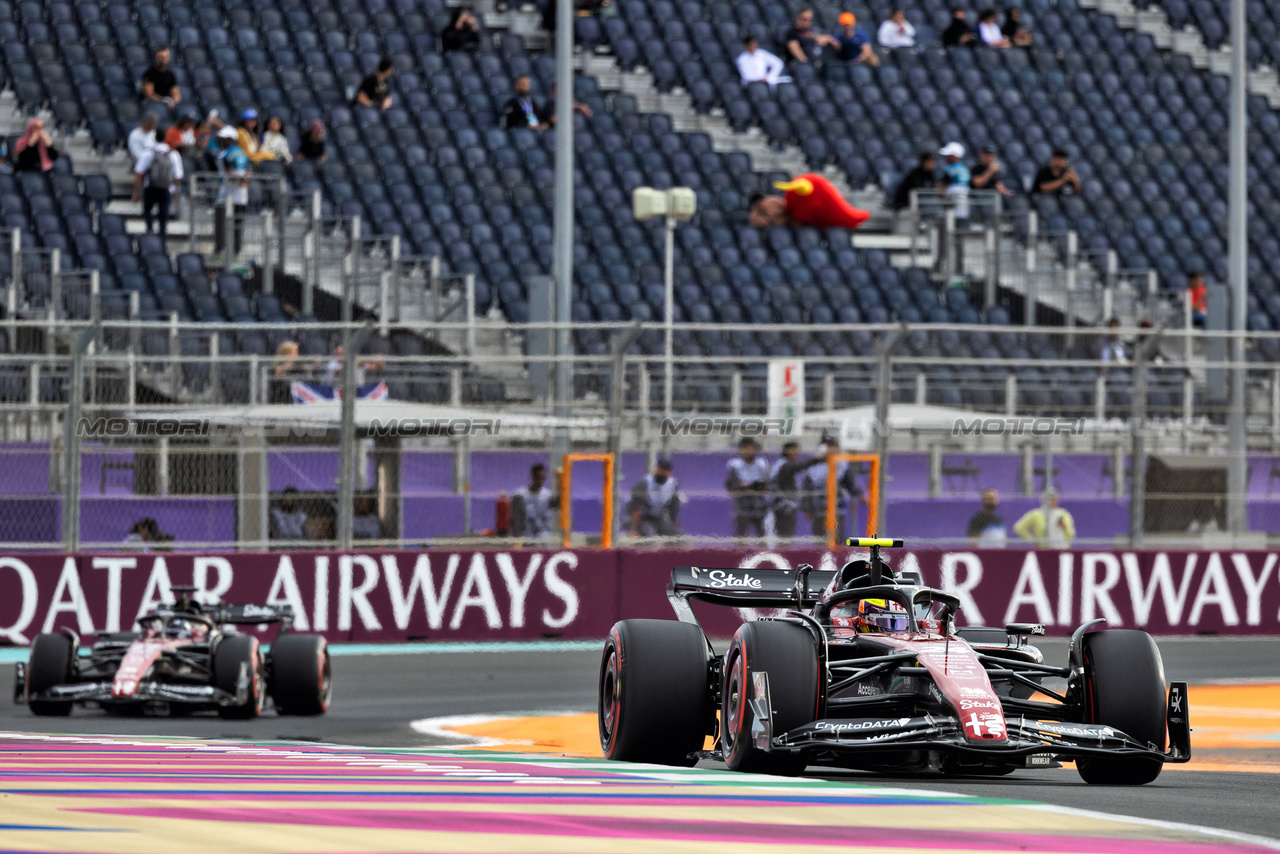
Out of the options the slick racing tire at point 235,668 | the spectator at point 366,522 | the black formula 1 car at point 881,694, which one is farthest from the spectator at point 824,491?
the black formula 1 car at point 881,694

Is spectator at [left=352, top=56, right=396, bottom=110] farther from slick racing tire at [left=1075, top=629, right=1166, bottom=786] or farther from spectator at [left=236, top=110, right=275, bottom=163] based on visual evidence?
slick racing tire at [left=1075, top=629, right=1166, bottom=786]

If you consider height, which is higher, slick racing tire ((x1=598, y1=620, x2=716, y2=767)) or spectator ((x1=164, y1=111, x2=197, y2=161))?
spectator ((x1=164, y1=111, x2=197, y2=161))

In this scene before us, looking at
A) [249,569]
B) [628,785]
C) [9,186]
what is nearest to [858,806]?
[628,785]

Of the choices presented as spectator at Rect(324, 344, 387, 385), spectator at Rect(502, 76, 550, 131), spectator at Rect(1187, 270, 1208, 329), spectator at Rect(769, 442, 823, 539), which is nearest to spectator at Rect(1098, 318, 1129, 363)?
spectator at Rect(1187, 270, 1208, 329)

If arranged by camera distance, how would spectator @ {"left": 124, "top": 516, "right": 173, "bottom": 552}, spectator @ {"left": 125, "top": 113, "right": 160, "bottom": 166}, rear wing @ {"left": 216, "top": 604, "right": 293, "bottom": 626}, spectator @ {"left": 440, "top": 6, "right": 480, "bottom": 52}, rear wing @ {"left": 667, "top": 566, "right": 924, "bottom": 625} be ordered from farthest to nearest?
spectator @ {"left": 440, "top": 6, "right": 480, "bottom": 52}, spectator @ {"left": 125, "top": 113, "right": 160, "bottom": 166}, spectator @ {"left": 124, "top": 516, "right": 173, "bottom": 552}, rear wing @ {"left": 216, "top": 604, "right": 293, "bottom": 626}, rear wing @ {"left": 667, "top": 566, "right": 924, "bottom": 625}

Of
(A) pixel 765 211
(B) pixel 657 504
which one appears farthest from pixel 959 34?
(B) pixel 657 504

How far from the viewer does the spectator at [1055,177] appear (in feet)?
95.2

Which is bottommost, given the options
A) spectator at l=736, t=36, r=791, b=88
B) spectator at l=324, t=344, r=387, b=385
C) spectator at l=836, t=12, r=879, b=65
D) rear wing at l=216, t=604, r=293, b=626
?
rear wing at l=216, t=604, r=293, b=626

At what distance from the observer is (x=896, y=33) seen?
31.4m

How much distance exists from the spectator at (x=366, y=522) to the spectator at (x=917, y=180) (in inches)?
489

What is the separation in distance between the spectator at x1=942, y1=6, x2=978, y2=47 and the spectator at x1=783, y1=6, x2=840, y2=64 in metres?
2.17

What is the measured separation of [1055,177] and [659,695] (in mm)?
21898

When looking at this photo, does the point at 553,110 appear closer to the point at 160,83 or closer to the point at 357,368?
the point at 160,83

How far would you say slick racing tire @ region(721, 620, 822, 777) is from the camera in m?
7.74
